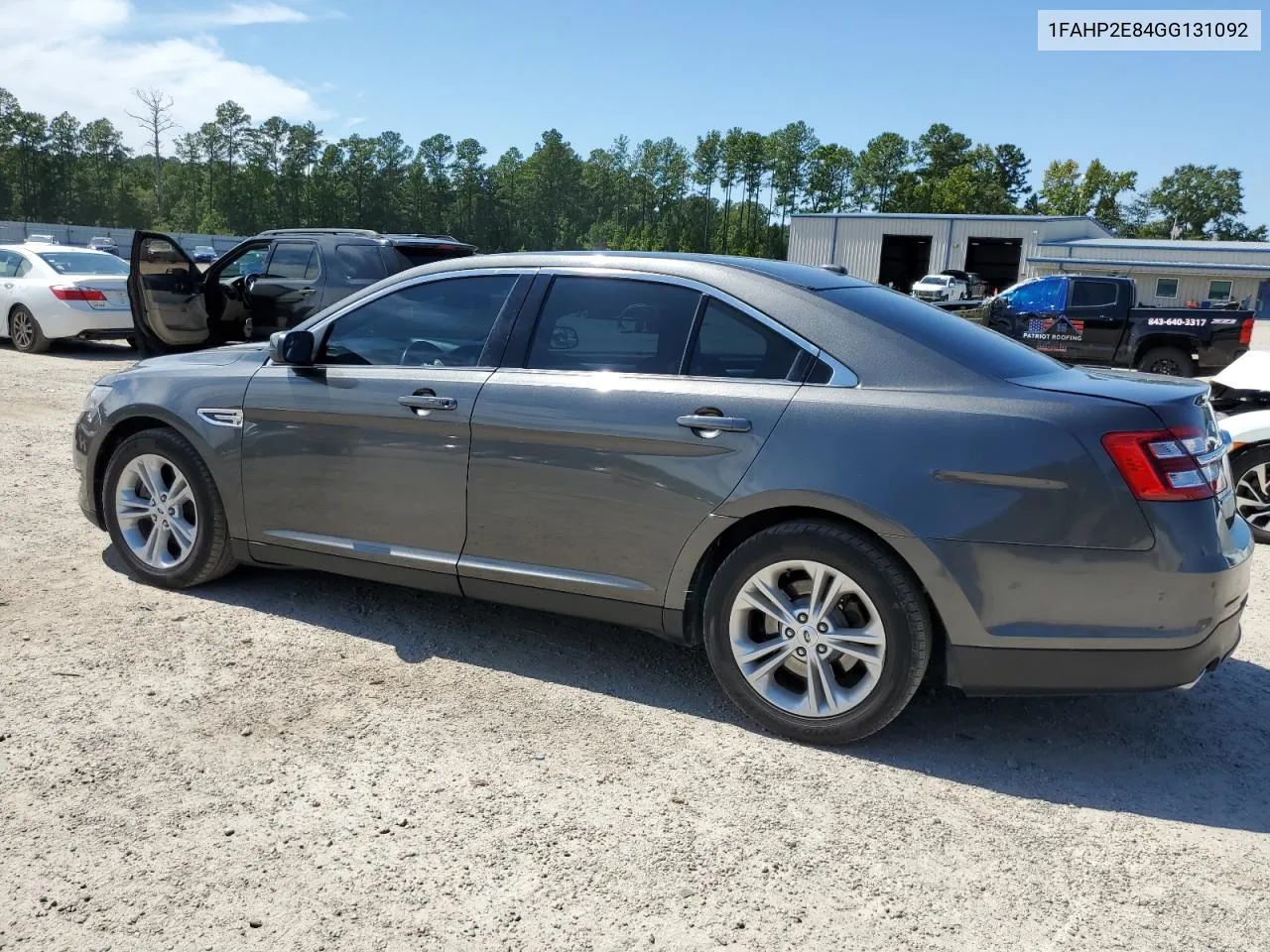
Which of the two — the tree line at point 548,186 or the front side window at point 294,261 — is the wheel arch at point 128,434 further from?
the tree line at point 548,186

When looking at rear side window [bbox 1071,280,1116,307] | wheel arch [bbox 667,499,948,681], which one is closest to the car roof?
wheel arch [bbox 667,499,948,681]

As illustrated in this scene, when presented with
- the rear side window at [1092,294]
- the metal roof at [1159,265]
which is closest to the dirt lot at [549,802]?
the rear side window at [1092,294]

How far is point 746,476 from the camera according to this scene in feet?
11.3

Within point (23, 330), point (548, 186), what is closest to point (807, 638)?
point (23, 330)

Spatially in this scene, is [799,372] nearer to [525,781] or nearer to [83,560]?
[525,781]

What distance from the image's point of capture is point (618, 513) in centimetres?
369

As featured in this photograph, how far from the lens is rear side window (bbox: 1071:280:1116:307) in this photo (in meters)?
15.8

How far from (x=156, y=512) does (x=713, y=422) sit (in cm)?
283

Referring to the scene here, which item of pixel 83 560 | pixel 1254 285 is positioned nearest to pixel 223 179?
pixel 1254 285

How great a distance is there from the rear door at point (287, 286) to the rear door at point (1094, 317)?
11260 millimetres

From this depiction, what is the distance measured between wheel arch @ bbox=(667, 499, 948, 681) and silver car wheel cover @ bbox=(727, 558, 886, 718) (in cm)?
16

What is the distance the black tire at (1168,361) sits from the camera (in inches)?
601

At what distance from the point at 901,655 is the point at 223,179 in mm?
135003

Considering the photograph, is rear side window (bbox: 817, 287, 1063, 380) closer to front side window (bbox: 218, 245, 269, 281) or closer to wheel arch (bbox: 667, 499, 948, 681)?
wheel arch (bbox: 667, 499, 948, 681)
